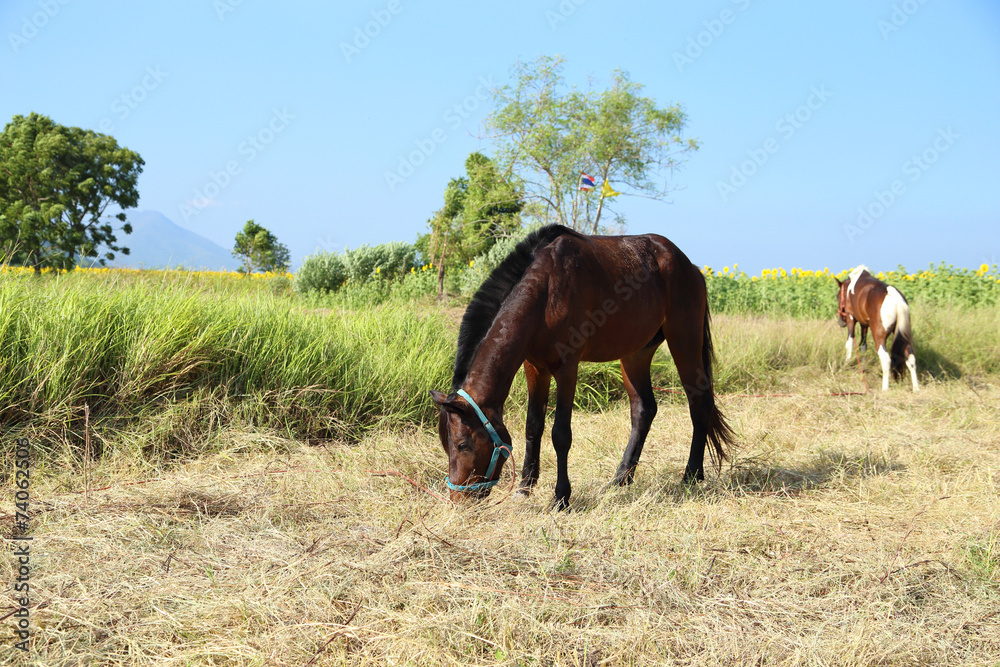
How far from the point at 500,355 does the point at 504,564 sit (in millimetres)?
1089

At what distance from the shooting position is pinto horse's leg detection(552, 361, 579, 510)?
363 cm

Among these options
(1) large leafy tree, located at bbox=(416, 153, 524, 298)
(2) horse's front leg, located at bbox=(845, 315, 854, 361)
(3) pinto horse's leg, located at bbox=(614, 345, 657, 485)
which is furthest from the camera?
(1) large leafy tree, located at bbox=(416, 153, 524, 298)

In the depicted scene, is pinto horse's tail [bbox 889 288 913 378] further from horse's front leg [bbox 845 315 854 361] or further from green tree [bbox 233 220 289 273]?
green tree [bbox 233 220 289 273]

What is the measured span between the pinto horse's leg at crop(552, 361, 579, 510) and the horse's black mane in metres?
0.53

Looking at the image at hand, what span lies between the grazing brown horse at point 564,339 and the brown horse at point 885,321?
4.63 meters

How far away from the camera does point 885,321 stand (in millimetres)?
8109

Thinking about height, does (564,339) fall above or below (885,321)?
below

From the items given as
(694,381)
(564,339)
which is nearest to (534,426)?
(564,339)

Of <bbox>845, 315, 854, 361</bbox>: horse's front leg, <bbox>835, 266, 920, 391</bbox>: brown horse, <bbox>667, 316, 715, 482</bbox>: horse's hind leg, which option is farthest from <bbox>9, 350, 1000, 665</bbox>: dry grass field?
<bbox>845, 315, 854, 361</bbox>: horse's front leg

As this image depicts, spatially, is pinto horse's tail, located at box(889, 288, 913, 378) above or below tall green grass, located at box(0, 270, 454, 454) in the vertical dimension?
above

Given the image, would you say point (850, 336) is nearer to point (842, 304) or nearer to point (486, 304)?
point (842, 304)

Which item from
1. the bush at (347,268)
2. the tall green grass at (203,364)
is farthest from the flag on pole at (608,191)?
the tall green grass at (203,364)

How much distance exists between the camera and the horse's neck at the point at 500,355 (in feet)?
→ 10.8

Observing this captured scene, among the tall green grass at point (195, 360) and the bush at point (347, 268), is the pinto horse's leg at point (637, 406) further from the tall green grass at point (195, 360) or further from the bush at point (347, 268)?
the bush at point (347, 268)
